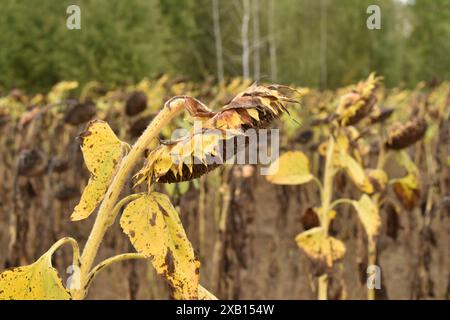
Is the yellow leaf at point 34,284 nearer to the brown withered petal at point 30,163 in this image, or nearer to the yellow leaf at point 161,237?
the yellow leaf at point 161,237

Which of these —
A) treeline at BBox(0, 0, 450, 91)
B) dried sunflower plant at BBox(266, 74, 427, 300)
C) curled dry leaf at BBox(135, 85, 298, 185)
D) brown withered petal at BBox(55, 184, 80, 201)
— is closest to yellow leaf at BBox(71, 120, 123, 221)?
curled dry leaf at BBox(135, 85, 298, 185)

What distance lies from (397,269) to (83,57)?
488 inches

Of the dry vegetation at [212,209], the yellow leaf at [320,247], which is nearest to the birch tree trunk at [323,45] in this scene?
the dry vegetation at [212,209]

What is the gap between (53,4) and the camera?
1538 cm

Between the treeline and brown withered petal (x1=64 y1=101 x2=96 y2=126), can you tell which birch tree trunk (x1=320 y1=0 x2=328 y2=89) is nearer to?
the treeline

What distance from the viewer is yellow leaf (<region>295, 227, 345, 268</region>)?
1835mm

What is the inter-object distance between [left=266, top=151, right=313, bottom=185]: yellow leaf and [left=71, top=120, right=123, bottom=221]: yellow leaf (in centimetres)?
98

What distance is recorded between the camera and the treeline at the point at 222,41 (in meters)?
15.1

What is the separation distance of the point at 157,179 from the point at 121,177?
6cm

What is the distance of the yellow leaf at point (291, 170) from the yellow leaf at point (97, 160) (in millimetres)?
984

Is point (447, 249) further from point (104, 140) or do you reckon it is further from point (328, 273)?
point (104, 140)

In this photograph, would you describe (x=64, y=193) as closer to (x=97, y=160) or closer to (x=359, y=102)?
(x=359, y=102)

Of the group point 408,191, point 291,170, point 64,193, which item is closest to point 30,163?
point 64,193
